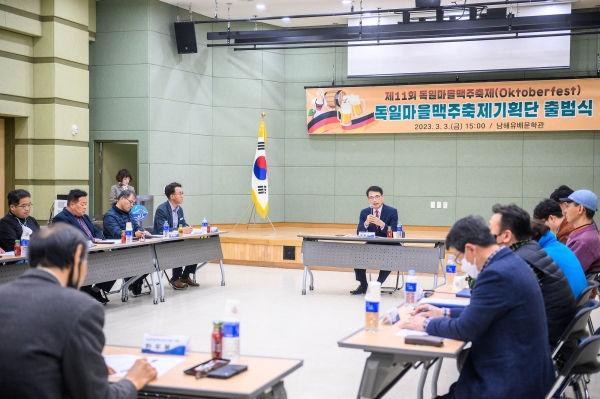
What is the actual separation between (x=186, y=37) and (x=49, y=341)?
9.92 metres

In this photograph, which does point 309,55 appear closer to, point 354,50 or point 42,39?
point 354,50

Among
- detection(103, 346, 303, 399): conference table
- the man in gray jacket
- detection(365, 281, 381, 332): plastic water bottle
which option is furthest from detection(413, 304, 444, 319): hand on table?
the man in gray jacket

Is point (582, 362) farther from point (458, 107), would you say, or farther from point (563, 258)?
point (458, 107)

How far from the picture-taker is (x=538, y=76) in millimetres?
11516

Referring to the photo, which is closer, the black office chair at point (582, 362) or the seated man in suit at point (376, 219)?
the black office chair at point (582, 362)

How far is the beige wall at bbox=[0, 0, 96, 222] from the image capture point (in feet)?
31.3

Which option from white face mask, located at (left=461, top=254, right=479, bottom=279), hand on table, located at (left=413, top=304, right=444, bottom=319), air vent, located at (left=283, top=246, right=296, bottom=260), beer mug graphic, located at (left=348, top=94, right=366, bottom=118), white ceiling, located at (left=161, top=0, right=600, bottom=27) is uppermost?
white ceiling, located at (left=161, top=0, right=600, bottom=27)

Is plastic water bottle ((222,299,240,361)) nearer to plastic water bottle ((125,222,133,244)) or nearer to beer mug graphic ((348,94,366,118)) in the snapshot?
plastic water bottle ((125,222,133,244))

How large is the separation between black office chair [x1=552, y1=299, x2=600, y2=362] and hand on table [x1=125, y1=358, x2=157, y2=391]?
6.47 feet

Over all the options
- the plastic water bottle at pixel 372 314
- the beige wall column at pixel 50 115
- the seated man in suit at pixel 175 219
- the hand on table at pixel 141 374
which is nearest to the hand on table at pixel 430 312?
the plastic water bottle at pixel 372 314

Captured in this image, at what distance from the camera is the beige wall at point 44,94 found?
9555mm

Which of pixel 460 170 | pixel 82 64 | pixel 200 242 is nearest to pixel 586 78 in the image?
pixel 460 170

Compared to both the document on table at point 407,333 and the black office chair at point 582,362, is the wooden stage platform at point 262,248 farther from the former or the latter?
the black office chair at point 582,362

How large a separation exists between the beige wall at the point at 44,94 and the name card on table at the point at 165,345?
7816 millimetres
